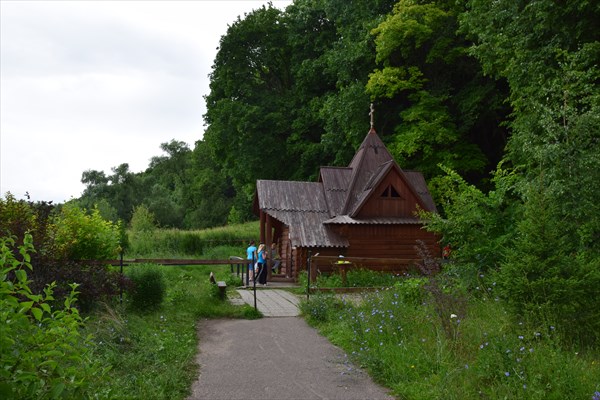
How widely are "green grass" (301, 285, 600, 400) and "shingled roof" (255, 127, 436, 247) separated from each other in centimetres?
1133

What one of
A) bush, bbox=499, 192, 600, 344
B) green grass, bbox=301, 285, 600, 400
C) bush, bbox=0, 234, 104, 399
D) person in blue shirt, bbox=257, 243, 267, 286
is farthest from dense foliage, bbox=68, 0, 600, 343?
person in blue shirt, bbox=257, 243, 267, 286

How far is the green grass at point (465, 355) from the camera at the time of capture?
17.9 feet

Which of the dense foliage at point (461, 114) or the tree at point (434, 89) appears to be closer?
the dense foliage at point (461, 114)

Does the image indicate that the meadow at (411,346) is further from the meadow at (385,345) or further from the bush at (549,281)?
the bush at (549,281)

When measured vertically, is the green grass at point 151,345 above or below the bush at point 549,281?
below

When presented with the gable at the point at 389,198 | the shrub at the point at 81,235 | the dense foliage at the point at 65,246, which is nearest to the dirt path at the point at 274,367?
the dense foliage at the point at 65,246

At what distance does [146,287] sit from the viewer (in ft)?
35.0

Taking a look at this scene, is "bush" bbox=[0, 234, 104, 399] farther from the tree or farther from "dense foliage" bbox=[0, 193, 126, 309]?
the tree

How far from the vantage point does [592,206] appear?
9.76m

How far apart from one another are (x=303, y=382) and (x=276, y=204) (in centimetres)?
1572

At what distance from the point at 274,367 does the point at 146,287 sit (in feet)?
13.7

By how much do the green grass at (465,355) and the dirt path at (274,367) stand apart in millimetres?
352

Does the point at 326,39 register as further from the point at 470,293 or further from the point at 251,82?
the point at 470,293

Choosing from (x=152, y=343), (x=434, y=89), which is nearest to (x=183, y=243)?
(x=434, y=89)
